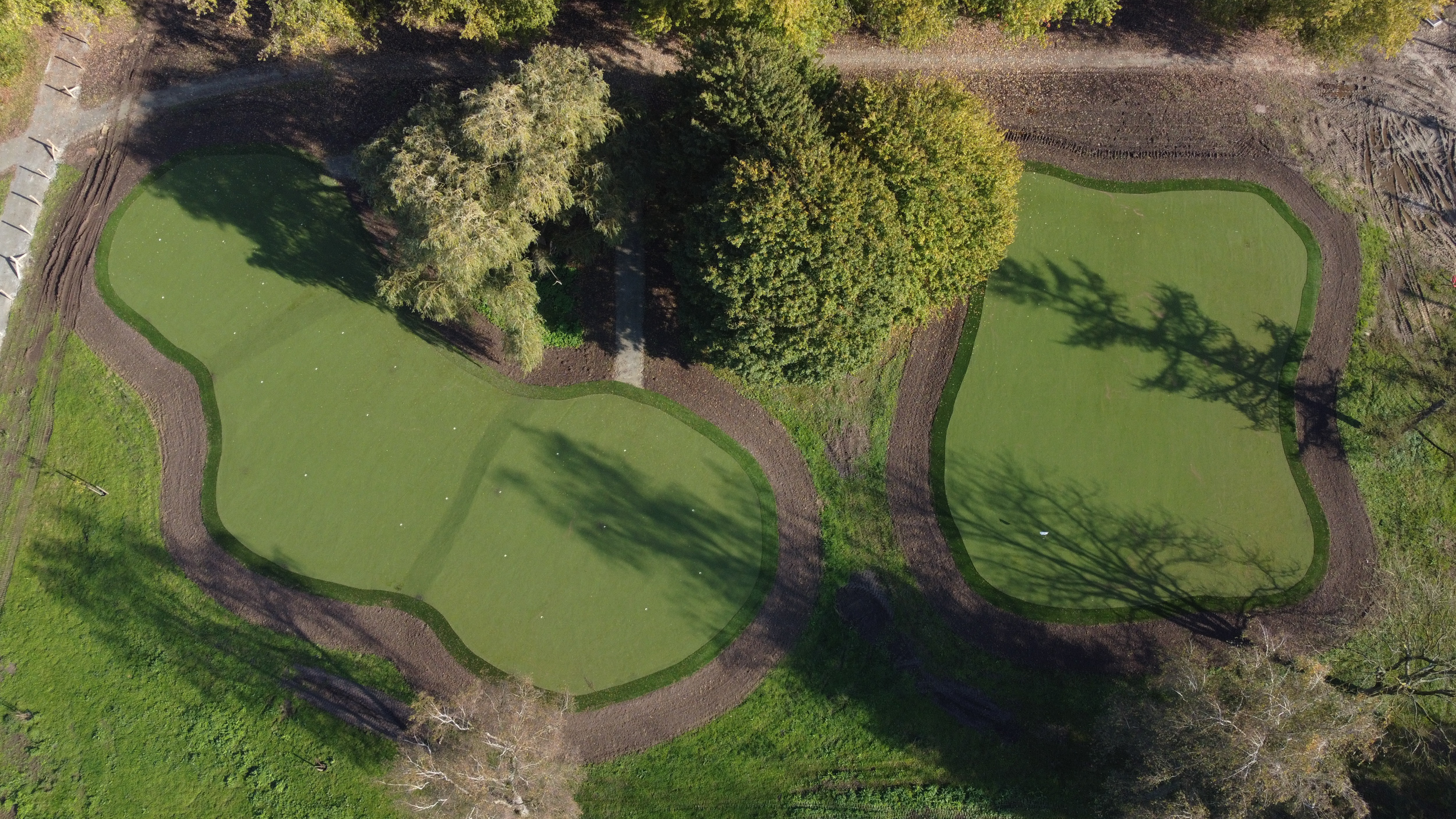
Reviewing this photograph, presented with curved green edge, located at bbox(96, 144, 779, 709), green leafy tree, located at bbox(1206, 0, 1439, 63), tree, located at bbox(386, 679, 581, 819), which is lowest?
tree, located at bbox(386, 679, 581, 819)

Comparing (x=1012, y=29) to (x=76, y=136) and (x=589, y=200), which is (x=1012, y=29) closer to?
(x=589, y=200)

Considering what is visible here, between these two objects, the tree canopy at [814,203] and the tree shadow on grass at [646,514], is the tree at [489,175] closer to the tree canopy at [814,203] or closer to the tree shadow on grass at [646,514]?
the tree canopy at [814,203]

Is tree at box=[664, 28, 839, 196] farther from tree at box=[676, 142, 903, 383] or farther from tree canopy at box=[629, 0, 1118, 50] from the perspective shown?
tree at box=[676, 142, 903, 383]

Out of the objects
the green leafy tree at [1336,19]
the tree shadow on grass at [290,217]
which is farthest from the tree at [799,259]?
the green leafy tree at [1336,19]

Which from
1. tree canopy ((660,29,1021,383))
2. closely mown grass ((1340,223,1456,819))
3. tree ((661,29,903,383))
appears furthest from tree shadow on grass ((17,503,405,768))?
closely mown grass ((1340,223,1456,819))

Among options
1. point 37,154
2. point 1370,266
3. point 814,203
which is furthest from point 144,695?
point 1370,266

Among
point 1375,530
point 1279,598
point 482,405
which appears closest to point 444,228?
point 482,405
